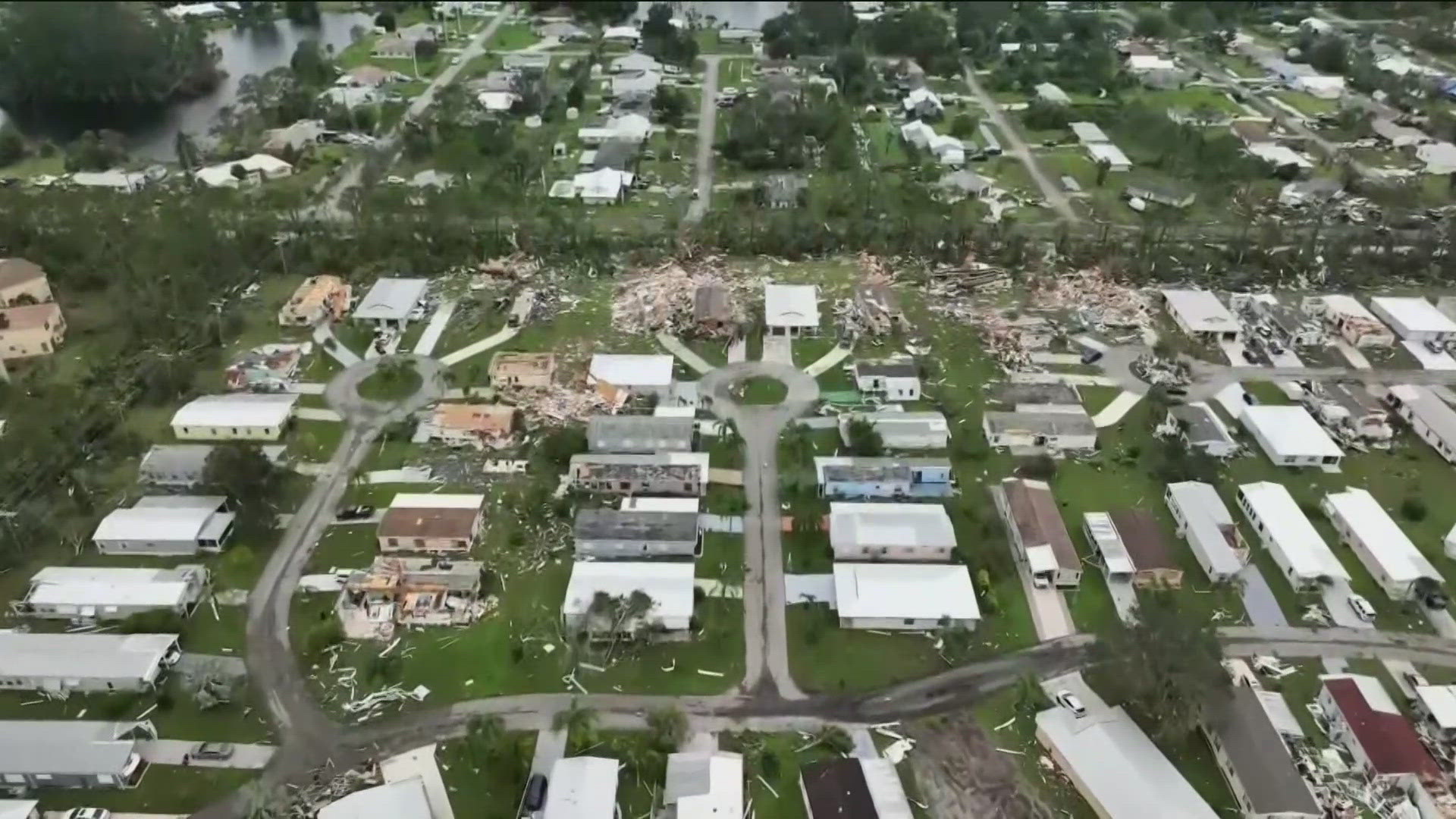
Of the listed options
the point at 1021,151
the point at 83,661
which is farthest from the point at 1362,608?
the point at 1021,151

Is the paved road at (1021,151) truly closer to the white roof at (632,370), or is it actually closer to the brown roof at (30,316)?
the white roof at (632,370)

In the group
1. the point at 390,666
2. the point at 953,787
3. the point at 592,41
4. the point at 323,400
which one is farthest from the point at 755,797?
the point at 592,41

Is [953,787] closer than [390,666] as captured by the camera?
Yes

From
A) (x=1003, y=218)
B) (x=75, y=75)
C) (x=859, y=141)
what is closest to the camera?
(x=1003, y=218)

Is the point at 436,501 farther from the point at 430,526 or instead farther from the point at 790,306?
the point at 790,306

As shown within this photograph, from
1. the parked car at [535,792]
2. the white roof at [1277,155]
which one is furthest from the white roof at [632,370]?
the white roof at [1277,155]

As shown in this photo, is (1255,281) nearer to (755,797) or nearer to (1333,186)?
(1333,186)
